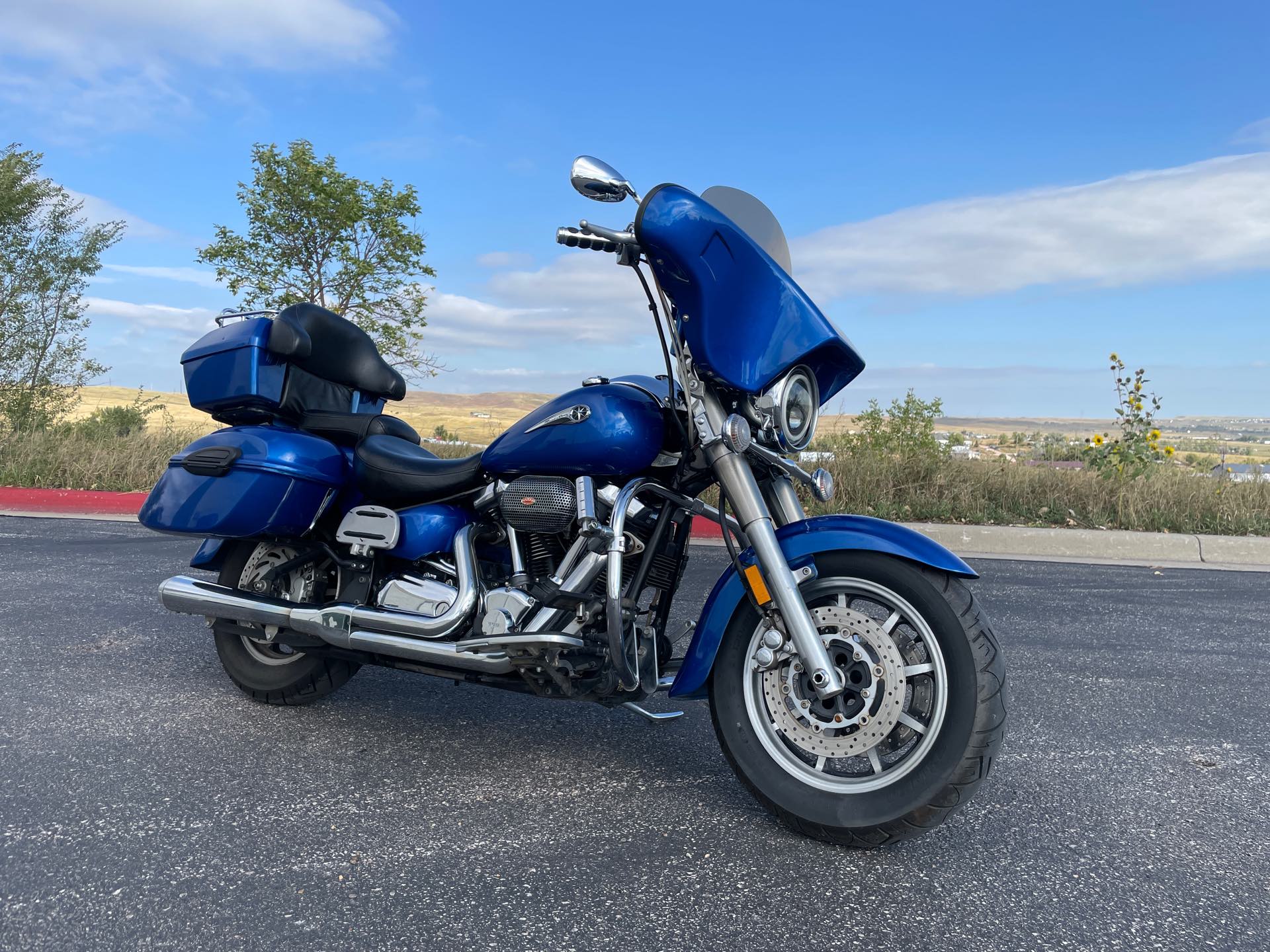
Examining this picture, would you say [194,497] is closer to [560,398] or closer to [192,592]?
[192,592]

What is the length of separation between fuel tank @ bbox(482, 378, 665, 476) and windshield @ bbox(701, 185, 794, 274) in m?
0.54

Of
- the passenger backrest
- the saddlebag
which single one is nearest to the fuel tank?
the saddlebag

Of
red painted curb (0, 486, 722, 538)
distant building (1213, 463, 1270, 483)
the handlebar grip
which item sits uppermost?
the handlebar grip

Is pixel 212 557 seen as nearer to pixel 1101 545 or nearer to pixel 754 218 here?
pixel 754 218

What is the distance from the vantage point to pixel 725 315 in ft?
8.75

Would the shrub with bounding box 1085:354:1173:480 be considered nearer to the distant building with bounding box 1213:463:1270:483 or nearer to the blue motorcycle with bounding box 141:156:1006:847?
the distant building with bounding box 1213:463:1270:483

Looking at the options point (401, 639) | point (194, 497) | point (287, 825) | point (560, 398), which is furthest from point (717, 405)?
point (194, 497)

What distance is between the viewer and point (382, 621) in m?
3.12

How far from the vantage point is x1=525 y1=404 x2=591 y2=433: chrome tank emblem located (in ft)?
9.47

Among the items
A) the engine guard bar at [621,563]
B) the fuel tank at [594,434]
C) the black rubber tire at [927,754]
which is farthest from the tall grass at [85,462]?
the black rubber tire at [927,754]

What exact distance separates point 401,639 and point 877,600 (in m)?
1.50

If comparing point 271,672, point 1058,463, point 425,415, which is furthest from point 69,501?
point 425,415

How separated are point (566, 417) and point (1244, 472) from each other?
8.88 m

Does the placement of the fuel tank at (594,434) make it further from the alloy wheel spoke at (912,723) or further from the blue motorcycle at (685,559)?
the alloy wheel spoke at (912,723)
